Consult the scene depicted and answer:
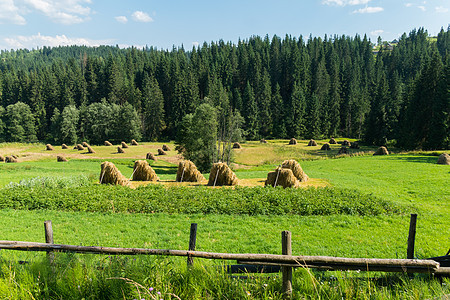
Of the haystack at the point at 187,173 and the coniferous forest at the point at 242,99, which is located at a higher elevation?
the coniferous forest at the point at 242,99

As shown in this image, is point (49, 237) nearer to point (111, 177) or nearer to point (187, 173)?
point (111, 177)

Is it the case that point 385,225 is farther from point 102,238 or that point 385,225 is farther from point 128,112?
point 128,112

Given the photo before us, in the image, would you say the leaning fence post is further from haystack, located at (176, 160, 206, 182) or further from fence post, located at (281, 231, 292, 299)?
haystack, located at (176, 160, 206, 182)

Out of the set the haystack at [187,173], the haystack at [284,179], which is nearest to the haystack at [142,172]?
the haystack at [187,173]

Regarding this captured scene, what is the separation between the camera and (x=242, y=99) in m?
94.2

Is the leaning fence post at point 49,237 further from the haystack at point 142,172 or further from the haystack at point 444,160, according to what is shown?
the haystack at point 444,160

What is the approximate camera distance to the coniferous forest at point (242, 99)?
6025 cm

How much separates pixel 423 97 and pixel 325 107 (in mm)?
32918

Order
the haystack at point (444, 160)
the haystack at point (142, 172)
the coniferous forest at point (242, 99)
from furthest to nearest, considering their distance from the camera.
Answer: the coniferous forest at point (242, 99) < the haystack at point (444, 160) < the haystack at point (142, 172)

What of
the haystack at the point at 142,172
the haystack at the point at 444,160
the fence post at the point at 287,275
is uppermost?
the fence post at the point at 287,275

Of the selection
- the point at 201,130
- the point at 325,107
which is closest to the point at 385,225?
the point at 201,130

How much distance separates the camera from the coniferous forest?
60.2 m

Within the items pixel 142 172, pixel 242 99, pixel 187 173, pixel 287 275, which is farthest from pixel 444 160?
pixel 242 99

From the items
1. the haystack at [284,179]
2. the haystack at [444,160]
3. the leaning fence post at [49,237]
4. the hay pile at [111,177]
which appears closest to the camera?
the leaning fence post at [49,237]
